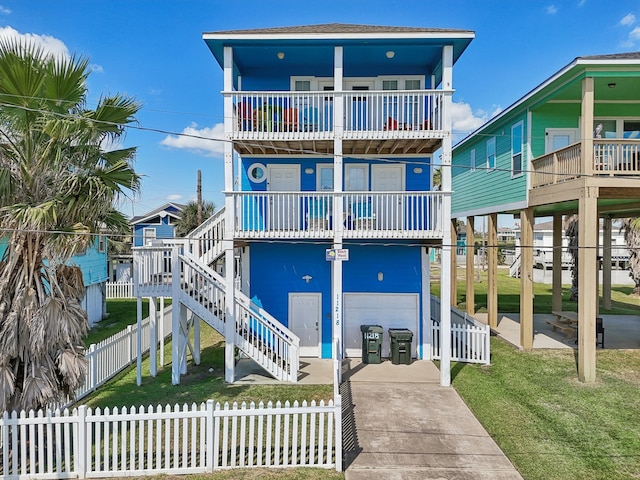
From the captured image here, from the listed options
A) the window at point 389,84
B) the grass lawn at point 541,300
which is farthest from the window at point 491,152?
the grass lawn at point 541,300

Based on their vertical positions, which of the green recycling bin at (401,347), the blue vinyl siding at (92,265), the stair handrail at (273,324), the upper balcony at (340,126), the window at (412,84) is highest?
the window at (412,84)

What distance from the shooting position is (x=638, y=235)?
20938 mm

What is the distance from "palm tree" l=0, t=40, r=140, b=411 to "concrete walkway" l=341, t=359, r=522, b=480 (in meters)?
4.81

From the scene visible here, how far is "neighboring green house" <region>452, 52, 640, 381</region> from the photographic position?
9289 mm

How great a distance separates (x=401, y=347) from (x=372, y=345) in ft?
2.61

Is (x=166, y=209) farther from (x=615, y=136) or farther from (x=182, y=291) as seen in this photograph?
(x=615, y=136)

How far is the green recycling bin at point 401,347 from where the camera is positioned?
1069 cm

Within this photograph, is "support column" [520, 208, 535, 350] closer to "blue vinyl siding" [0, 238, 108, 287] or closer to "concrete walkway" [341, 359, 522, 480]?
"concrete walkway" [341, 359, 522, 480]

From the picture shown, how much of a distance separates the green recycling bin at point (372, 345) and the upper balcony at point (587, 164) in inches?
235

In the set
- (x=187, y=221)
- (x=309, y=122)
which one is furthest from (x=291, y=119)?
(x=187, y=221)

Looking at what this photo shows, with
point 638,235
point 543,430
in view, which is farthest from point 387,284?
point 638,235

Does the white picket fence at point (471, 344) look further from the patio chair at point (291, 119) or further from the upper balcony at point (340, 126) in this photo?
the patio chair at point (291, 119)

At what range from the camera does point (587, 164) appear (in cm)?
942

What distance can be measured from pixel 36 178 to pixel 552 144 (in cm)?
1358
